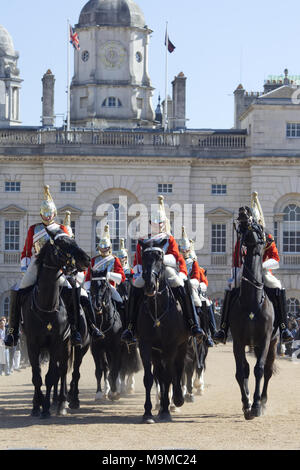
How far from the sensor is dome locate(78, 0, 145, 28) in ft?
234

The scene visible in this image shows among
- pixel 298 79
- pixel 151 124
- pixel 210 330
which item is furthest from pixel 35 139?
pixel 210 330

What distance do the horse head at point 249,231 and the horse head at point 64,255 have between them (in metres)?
2.62

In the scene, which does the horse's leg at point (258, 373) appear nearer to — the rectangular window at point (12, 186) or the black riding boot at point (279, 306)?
the black riding boot at point (279, 306)

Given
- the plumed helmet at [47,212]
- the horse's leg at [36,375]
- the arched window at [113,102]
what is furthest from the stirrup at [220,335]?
the arched window at [113,102]

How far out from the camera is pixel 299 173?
64062 millimetres

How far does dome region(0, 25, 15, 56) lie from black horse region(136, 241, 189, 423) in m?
68.7

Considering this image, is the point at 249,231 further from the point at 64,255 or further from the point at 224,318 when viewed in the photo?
the point at 64,255

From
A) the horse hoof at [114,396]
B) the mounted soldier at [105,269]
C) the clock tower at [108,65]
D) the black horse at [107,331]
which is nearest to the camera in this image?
the black horse at [107,331]

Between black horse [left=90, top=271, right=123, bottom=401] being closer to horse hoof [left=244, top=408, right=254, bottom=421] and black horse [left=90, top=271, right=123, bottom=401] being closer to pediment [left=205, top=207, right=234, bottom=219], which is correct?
horse hoof [left=244, top=408, right=254, bottom=421]

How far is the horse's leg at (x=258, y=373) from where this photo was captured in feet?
61.6

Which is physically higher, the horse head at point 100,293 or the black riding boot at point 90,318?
the horse head at point 100,293

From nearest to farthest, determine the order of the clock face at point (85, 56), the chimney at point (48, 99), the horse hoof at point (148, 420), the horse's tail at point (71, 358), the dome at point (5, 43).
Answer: the horse hoof at point (148, 420)
the horse's tail at point (71, 358)
the chimney at point (48, 99)
the clock face at point (85, 56)
the dome at point (5, 43)

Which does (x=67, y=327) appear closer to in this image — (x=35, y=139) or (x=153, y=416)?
(x=153, y=416)

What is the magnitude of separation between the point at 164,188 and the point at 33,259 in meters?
44.6
